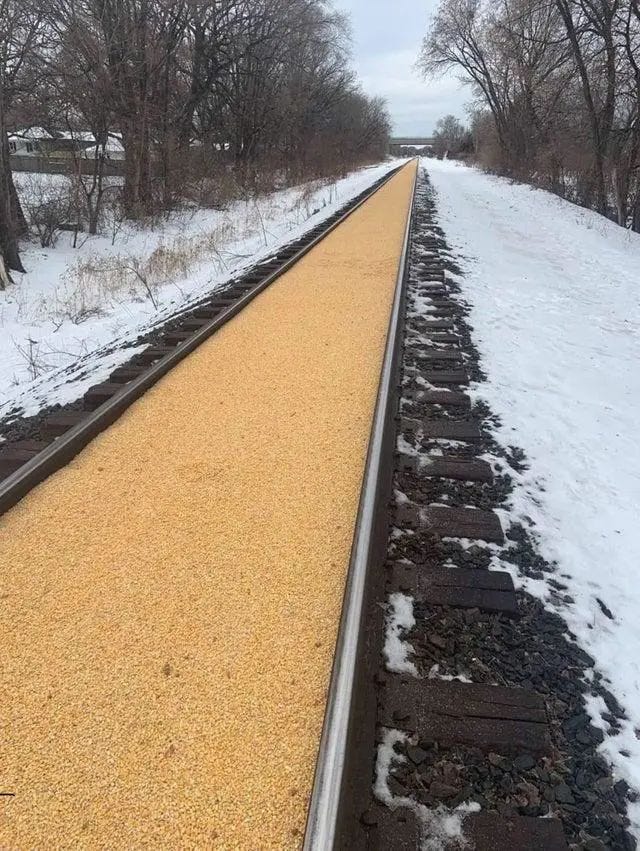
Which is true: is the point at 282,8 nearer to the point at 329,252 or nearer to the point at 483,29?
the point at 483,29

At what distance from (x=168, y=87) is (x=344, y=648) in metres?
25.4

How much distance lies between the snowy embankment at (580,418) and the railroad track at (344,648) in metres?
0.19

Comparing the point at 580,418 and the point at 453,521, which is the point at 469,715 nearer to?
the point at 453,521

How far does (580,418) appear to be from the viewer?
15.3 ft

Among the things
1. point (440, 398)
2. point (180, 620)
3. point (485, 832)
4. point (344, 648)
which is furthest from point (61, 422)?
point (485, 832)

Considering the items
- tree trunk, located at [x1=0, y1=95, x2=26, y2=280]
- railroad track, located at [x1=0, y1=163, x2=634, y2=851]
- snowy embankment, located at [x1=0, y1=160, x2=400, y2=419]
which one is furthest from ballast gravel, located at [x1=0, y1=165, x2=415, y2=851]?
tree trunk, located at [x1=0, y1=95, x2=26, y2=280]

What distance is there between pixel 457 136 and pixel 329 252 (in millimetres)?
119072

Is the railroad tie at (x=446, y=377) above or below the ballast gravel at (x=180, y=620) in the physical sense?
above

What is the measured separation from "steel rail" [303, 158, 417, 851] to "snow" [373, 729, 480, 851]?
21 cm

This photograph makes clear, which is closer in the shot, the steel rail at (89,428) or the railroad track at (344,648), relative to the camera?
the railroad track at (344,648)

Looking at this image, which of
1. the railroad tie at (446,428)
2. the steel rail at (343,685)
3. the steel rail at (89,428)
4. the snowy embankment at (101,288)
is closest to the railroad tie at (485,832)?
the steel rail at (343,685)

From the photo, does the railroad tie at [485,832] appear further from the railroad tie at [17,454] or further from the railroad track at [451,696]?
the railroad tie at [17,454]

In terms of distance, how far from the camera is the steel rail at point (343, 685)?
5.29ft

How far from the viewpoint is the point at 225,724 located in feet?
6.75
